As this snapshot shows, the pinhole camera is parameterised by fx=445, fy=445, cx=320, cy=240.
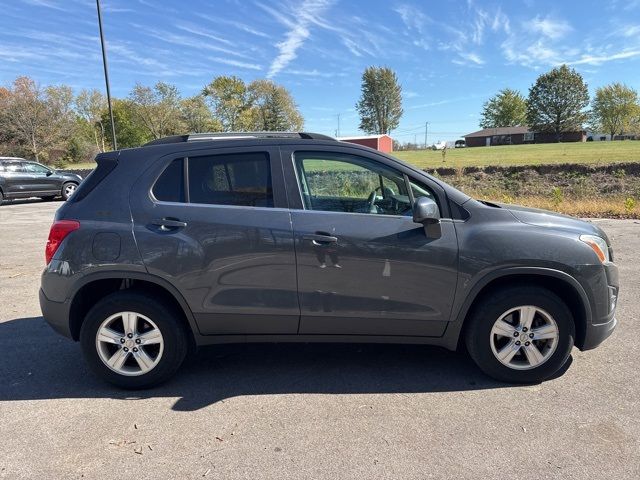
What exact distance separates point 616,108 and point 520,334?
122849 millimetres

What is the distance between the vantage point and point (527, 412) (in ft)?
9.96

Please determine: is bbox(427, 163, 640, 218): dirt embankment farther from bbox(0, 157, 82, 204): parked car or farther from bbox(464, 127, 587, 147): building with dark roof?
bbox(464, 127, 587, 147): building with dark roof

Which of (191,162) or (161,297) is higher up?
(191,162)

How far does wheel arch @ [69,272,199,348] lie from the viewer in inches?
129

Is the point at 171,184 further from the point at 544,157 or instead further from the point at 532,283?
the point at 544,157

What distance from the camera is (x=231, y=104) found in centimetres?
5622

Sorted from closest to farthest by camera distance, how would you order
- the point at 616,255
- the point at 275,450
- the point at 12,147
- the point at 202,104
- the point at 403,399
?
1. the point at 275,450
2. the point at 403,399
3. the point at 616,255
4. the point at 12,147
5. the point at 202,104

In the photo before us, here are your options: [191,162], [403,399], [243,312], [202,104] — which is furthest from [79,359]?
[202,104]

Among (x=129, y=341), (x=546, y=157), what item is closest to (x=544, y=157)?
(x=546, y=157)

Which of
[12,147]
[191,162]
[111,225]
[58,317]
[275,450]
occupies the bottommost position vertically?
[275,450]

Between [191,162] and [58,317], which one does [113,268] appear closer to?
[58,317]

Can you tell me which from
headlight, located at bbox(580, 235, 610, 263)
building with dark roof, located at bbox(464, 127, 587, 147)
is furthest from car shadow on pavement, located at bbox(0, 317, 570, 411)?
building with dark roof, located at bbox(464, 127, 587, 147)

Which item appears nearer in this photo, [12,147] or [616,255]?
[616,255]

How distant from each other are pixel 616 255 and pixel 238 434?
22.8 ft
